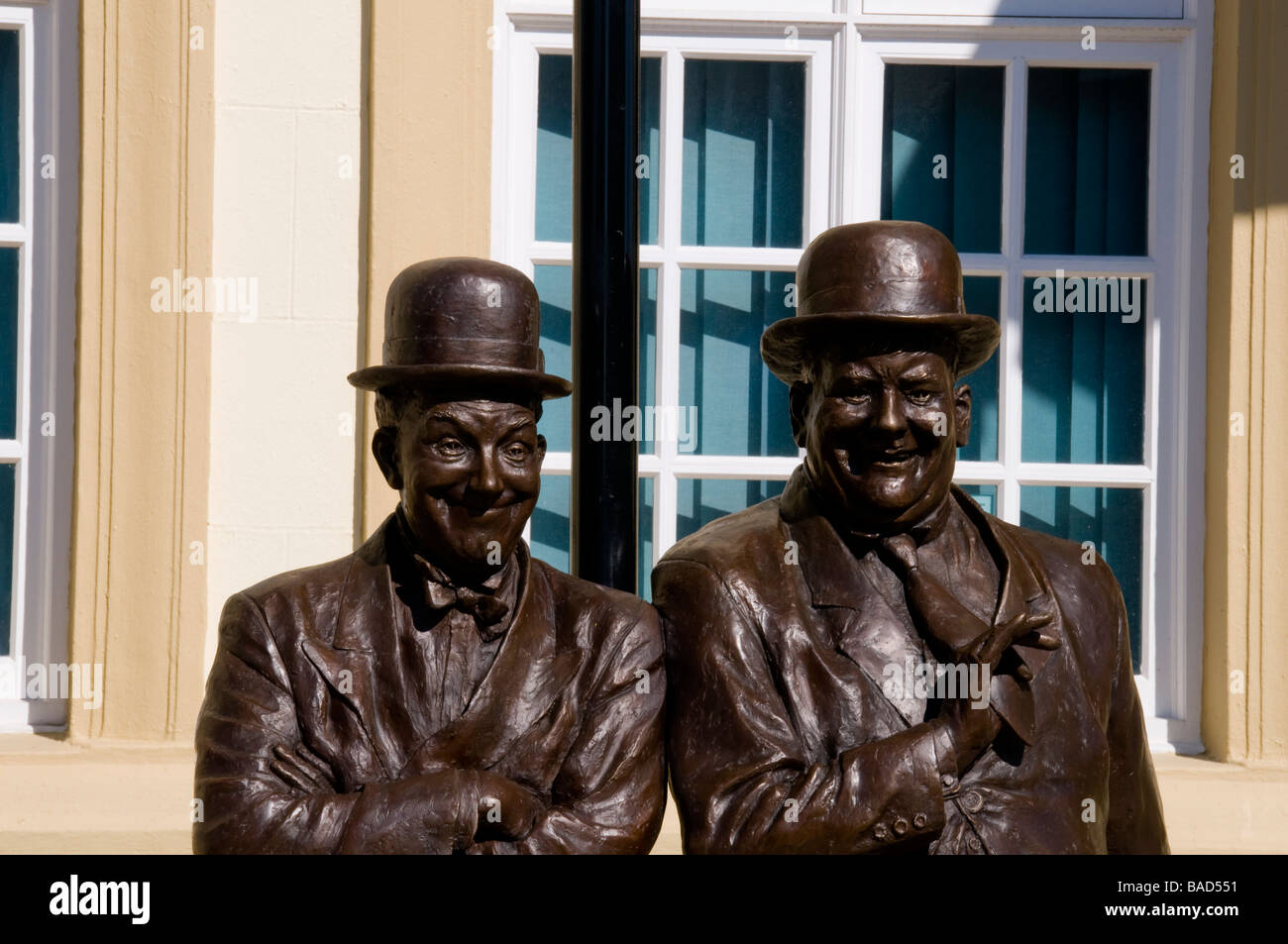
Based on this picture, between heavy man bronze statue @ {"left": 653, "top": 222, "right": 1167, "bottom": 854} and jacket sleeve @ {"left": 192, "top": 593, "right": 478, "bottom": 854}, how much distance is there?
52 centimetres

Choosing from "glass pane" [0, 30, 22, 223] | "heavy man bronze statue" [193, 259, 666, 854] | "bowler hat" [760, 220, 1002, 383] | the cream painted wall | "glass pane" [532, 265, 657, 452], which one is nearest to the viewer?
"heavy man bronze statue" [193, 259, 666, 854]

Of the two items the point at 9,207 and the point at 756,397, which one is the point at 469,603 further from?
the point at 9,207

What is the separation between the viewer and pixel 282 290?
4.68 m

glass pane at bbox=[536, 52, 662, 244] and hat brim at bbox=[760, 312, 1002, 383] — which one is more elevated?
glass pane at bbox=[536, 52, 662, 244]

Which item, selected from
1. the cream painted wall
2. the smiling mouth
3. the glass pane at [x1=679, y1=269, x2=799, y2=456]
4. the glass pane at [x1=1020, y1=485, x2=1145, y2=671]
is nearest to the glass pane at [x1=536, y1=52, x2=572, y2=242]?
the glass pane at [x1=679, y1=269, x2=799, y2=456]

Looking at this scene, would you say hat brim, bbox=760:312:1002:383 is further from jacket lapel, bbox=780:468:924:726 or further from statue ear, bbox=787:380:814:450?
jacket lapel, bbox=780:468:924:726

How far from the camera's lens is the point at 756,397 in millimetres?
4957

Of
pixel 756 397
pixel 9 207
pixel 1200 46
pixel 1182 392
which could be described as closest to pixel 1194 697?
pixel 1182 392

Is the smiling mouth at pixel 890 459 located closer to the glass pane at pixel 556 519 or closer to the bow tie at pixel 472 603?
the bow tie at pixel 472 603

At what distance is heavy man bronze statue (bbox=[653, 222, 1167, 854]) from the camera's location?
287cm

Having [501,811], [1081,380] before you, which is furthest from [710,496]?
[501,811]

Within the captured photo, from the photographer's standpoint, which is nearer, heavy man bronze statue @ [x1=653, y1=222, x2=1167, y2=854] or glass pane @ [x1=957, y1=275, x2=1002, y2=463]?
heavy man bronze statue @ [x1=653, y1=222, x2=1167, y2=854]

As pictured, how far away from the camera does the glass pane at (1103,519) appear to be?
498 cm

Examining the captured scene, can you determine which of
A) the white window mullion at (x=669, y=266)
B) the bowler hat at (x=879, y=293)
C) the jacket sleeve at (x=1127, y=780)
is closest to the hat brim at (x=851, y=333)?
the bowler hat at (x=879, y=293)
